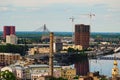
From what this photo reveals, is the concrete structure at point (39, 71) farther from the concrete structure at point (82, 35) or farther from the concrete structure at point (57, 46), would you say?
the concrete structure at point (82, 35)

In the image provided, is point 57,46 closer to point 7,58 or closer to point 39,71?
point 7,58

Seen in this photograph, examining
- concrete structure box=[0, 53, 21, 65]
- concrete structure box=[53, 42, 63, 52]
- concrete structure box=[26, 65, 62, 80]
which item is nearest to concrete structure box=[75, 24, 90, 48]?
concrete structure box=[53, 42, 63, 52]

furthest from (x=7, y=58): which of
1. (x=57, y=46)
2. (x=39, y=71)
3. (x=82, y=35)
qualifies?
(x=82, y=35)

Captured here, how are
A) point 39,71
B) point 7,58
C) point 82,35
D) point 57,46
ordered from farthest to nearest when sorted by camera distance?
point 82,35 → point 57,46 → point 7,58 → point 39,71

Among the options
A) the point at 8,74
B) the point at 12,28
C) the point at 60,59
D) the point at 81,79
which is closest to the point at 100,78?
the point at 81,79

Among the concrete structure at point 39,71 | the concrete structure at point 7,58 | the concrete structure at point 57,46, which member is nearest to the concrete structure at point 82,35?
the concrete structure at point 57,46

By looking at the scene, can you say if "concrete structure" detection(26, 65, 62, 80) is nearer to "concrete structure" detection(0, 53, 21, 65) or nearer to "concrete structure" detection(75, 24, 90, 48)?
"concrete structure" detection(0, 53, 21, 65)

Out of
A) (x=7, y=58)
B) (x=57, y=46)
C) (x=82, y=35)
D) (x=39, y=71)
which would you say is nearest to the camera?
(x=39, y=71)

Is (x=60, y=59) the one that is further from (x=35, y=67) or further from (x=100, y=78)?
(x=100, y=78)

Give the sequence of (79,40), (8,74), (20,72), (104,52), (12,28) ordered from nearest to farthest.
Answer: (8,74) < (20,72) < (104,52) < (79,40) < (12,28)
